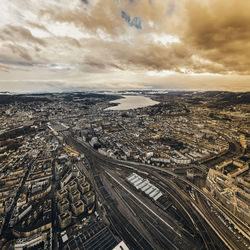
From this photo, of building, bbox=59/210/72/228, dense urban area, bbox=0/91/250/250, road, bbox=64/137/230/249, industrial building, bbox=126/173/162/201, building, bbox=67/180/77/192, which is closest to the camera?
dense urban area, bbox=0/91/250/250

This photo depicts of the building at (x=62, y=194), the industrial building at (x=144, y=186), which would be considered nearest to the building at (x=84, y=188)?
the building at (x=62, y=194)

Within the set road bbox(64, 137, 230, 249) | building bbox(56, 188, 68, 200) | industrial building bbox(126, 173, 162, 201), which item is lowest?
road bbox(64, 137, 230, 249)

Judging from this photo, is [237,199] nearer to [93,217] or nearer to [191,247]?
[191,247]

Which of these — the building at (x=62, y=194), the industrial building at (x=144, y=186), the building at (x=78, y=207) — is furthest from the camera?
the industrial building at (x=144, y=186)

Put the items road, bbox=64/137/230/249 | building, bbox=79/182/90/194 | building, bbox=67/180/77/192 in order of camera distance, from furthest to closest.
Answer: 1. building, bbox=67/180/77/192
2. building, bbox=79/182/90/194
3. road, bbox=64/137/230/249

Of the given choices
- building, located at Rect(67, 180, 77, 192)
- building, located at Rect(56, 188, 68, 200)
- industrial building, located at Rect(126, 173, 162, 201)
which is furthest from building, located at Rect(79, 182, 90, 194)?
industrial building, located at Rect(126, 173, 162, 201)

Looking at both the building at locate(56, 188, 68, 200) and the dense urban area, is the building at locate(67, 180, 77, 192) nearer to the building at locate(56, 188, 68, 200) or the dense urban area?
the dense urban area

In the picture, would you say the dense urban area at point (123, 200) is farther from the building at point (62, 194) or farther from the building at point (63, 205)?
the building at point (62, 194)

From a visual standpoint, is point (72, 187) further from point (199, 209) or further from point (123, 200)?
point (199, 209)

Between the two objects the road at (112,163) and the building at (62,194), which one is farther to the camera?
the building at (62,194)

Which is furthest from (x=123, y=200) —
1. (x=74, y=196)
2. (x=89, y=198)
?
(x=74, y=196)

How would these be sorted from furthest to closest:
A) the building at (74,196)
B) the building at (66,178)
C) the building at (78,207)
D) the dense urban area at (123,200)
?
the building at (66,178) < the building at (74,196) < the building at (78,207) < the dense urban area at (123,200)

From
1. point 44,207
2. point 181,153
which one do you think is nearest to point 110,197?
point 44,207

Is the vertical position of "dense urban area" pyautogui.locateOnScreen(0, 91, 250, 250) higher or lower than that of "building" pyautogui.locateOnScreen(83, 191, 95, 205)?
→ lower
